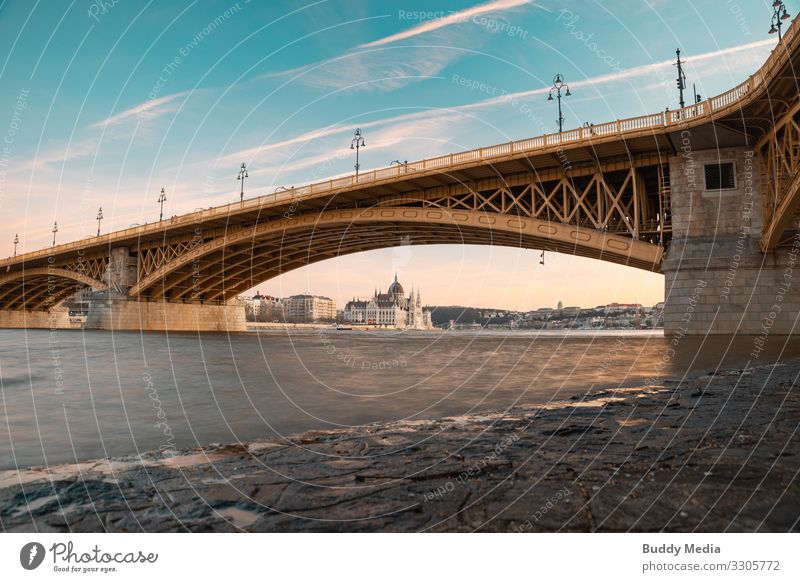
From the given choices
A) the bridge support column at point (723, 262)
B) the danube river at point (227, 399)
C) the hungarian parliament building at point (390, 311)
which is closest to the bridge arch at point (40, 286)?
the danube river at point (227, 399)

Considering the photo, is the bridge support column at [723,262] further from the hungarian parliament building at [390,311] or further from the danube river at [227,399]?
the hungarian parliament building at [390,311]

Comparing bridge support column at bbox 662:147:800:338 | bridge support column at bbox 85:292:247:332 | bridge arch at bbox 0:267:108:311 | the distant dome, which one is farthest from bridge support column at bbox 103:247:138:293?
the distant dome

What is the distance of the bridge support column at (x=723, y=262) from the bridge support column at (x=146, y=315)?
151ft

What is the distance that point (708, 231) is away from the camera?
71.4 feet

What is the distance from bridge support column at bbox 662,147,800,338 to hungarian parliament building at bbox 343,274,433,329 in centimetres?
12269

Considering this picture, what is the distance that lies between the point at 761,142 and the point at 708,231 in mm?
4246

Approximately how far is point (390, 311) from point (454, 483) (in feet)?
502

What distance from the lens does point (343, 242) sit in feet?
148

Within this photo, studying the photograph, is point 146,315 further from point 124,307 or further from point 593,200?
point 593,200

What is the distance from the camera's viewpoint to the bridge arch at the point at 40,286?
170 ft

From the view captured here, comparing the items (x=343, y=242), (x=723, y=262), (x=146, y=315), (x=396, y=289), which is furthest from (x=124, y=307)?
(x=396, y=289)

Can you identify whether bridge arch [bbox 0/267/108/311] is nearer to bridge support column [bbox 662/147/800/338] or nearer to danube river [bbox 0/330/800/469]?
danube river [bbox 0/330/800/469]
